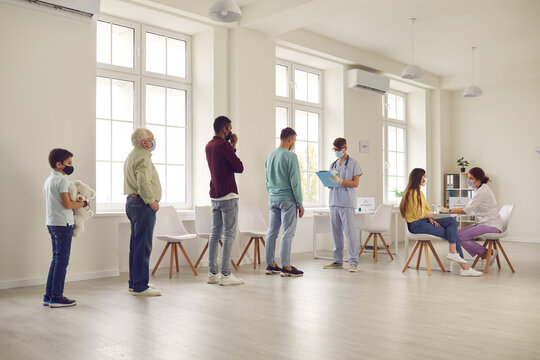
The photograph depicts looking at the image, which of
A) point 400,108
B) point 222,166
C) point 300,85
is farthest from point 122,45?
point 400,108

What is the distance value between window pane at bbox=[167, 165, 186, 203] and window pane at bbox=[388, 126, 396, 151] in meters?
5.37

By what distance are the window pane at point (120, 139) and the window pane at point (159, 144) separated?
1.37 feet

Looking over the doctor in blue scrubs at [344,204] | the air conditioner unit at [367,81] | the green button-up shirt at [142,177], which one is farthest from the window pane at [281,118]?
the green button-up shirt at [142,177]

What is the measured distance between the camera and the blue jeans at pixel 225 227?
5.12 m

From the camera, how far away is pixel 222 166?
511 cm

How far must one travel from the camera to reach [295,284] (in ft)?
17.5

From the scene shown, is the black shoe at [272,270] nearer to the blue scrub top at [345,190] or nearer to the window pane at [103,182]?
the blue scrub top at [345,190]

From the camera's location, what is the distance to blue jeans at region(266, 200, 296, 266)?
5738 millimetres

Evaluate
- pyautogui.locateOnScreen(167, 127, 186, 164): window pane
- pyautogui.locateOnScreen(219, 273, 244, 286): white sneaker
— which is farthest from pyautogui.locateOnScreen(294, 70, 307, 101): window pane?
pyautogui.locateOnScreen(219, 273, 244, 286): white sneaker

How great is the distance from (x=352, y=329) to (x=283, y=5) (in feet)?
14.4

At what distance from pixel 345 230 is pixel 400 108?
5.81 meters

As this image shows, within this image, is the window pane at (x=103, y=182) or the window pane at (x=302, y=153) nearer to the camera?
the window pane at (x=103, y=182)

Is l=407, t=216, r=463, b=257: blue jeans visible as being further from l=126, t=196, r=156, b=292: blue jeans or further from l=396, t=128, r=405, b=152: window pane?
l=396, t=128, r=405, b=152: window pane

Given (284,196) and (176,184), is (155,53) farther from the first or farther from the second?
(284,196)
